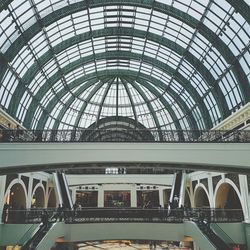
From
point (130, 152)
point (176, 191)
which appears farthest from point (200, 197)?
point (130, 152)

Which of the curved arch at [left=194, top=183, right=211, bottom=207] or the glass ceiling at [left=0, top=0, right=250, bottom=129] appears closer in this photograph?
the glass ceiling at [left=0, top=0, right=250, bottom=129]

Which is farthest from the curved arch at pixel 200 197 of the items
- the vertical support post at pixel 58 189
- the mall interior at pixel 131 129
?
the vertical support post at pixel 58 189

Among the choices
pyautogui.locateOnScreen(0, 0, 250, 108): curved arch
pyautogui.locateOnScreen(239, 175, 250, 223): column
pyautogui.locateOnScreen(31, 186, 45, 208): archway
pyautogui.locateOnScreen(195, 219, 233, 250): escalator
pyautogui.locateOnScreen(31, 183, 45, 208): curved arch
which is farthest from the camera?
pyautogui.locateOnScreen(31, 186, 45, 208): archway

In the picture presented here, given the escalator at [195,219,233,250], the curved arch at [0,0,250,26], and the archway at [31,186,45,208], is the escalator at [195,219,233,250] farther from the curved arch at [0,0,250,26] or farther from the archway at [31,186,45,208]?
the archway at [31,186,45,208]

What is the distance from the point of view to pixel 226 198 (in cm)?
3419

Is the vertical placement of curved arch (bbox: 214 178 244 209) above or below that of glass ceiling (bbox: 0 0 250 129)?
below

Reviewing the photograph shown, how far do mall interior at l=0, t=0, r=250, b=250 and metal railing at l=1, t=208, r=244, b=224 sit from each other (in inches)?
3.9

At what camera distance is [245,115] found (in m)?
25.9

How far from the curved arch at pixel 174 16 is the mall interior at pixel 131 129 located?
0.30ft

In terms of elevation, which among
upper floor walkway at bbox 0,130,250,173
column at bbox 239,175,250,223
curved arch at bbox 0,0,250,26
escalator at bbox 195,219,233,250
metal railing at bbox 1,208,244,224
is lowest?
escalator at bbox 195,219,233,250

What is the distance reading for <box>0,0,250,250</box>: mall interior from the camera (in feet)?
63.5

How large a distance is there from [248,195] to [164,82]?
22511mm

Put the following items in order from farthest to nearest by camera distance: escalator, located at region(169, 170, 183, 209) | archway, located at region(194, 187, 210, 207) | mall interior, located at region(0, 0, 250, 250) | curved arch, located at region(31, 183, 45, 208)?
1. archway, located at region(194, 187, 210, 207)
2. curved arch, located at region(31, 183, 45, 208)
3. escalator, located at region(169, 170, 183, 209)
4. mall interior, located at region(0, 0, 250, 250)

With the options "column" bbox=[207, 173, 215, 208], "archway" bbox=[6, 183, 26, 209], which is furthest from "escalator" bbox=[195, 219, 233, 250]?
"archway" bbox=[6, 183, 26, 209]
